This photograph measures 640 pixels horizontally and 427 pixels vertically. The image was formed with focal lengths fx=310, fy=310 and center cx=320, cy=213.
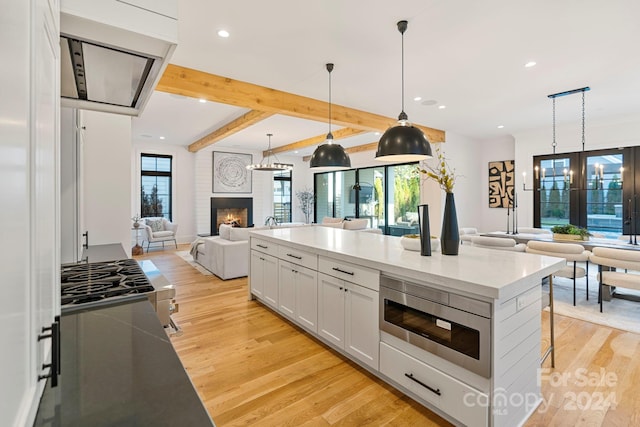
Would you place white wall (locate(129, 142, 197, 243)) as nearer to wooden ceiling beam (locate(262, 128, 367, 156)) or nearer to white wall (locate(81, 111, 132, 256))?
wooden ceiling beam (locate(262, 128, 367, 156))

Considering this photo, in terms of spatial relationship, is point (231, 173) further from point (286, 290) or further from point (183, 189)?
point (286, 290)

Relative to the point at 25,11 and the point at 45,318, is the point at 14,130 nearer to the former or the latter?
the point at 25,11

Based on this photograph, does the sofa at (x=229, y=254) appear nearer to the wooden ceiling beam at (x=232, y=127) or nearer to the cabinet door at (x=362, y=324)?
the wooden ceiling beam at (x=232, y=127)

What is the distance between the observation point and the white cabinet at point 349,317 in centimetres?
225

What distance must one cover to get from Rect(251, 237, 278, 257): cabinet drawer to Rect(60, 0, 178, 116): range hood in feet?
7.48

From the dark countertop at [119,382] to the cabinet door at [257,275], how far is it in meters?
2.55

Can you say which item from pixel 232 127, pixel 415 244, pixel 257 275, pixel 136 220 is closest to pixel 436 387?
pixel 415 244

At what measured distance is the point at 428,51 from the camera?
10.5 feet

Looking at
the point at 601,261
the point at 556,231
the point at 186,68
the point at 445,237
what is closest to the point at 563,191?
the point at 556,231

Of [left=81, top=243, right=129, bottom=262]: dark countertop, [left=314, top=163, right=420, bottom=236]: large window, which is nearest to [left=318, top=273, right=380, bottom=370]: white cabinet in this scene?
[left=81, top=243, right=129, bottom=262]: dark countertop

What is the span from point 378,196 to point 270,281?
6.33 meters

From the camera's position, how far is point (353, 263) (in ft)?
7.81

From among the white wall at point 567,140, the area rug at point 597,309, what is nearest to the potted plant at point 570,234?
the area rug at point 597,309

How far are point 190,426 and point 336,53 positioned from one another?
3356mm
